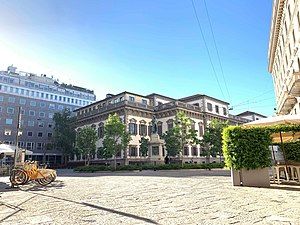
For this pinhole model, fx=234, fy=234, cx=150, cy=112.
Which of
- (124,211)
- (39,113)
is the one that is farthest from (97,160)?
(124,211)

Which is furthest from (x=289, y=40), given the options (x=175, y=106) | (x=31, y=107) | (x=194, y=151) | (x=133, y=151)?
(x=31, y=107)

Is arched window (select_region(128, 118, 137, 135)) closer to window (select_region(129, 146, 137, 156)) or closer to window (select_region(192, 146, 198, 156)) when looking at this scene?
window (select_region(129, 146, 137, 156))

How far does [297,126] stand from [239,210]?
6166 millimetres

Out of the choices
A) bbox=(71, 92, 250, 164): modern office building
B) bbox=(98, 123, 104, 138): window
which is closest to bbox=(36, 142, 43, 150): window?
bbox=(71, 92, 250, 164): modern office building

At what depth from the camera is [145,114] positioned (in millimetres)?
44312

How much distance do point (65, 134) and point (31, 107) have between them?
18736 millimetres

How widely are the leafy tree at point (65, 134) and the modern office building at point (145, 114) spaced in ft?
11.8

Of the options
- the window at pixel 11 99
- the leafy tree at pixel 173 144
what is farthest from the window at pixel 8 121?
the leafy tree at pixel 173 144

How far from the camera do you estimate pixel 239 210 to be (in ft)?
18.2

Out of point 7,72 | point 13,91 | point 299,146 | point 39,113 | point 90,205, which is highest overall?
point 7,72

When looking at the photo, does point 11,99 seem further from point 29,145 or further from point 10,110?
point 29,145

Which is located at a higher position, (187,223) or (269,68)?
(269,68)

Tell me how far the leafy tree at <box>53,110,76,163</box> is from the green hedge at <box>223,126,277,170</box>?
47552 millimetres

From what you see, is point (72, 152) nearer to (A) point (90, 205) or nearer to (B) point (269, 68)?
(B) point (269, 68)
